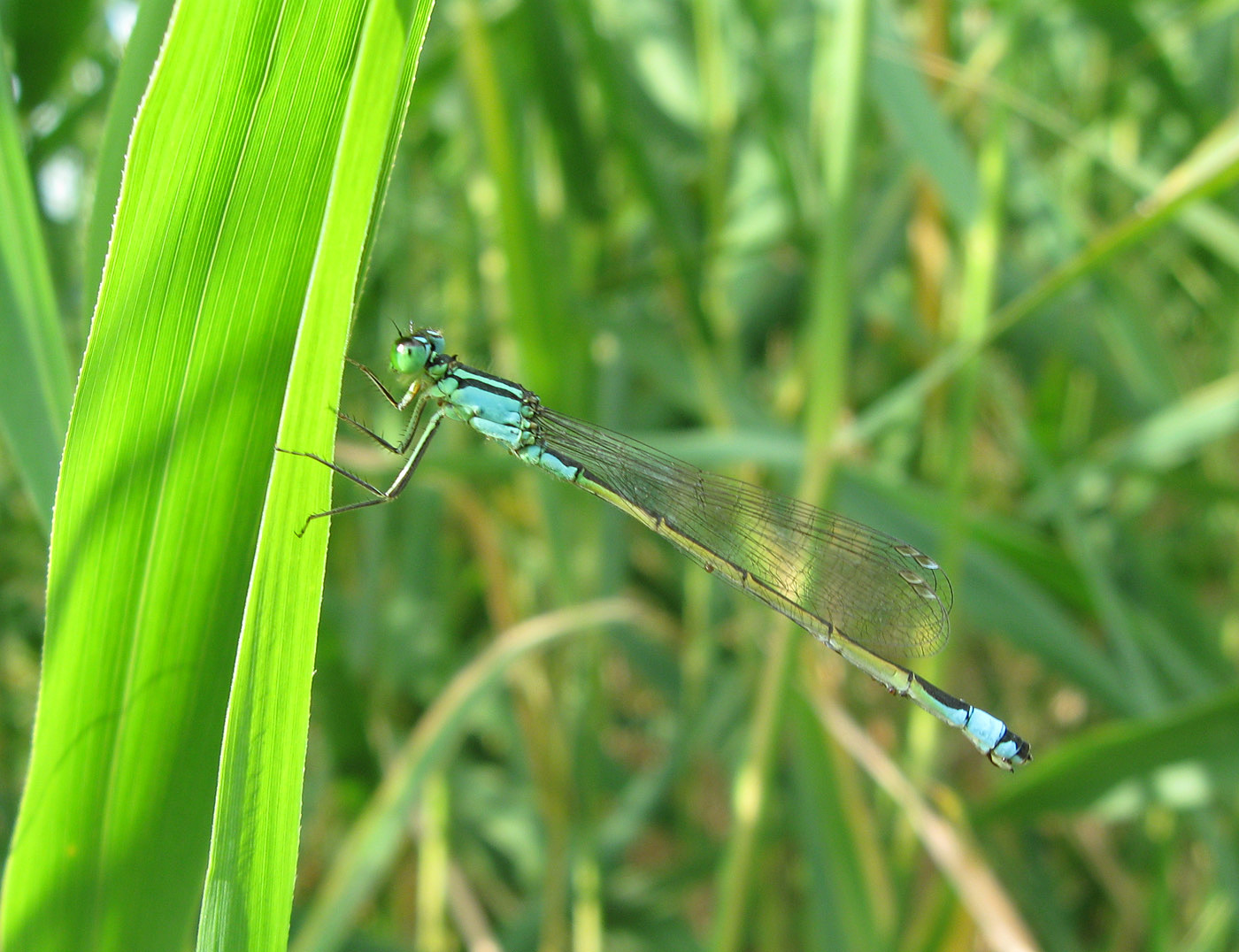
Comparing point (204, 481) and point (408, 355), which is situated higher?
point (408, 355)

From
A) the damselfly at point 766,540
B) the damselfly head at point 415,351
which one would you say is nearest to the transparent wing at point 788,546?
the damselfly at point 766,540

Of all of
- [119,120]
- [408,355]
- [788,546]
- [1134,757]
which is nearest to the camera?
[119,120]

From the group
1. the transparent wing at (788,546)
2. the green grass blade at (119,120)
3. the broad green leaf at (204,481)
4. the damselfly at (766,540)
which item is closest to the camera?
the broad green leaf at (204,481)

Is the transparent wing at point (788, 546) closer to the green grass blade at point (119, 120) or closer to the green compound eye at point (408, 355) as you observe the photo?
the green compound eye at point (408, 355)

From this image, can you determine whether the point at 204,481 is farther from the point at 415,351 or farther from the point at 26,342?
the point at 415,351

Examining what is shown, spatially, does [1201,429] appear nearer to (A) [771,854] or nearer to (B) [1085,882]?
(A) [771,854]

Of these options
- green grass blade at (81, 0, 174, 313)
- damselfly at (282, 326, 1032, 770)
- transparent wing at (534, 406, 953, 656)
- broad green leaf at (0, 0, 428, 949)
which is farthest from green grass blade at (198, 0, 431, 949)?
transparent wing at (534, 406, 953, 656)

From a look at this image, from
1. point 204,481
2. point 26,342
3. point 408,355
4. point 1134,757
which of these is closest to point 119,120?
point 26,342
